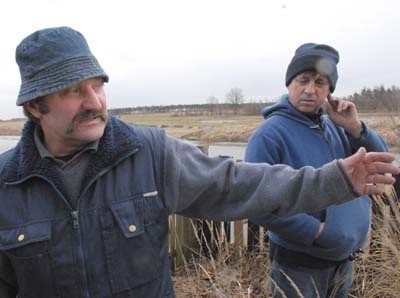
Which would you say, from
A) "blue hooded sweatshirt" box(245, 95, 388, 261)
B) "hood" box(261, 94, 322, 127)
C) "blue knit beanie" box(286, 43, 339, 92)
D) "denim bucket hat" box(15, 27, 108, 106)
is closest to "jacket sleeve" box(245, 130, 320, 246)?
"blue hooded sweatshirt" box(245, 95, 388, 261)

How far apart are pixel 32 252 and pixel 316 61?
1850mm

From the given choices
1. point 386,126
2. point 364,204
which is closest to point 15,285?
point 364,204

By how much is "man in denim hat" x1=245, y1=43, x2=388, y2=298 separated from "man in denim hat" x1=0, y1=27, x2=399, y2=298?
2.13 ft

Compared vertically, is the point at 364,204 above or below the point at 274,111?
below

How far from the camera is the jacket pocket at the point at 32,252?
1.68 metres

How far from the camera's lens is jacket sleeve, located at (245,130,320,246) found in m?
2.40

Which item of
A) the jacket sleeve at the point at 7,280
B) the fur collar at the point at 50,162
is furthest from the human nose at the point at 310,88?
the jacket sleeve at the point at 7,280

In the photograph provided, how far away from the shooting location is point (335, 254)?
2.53 m

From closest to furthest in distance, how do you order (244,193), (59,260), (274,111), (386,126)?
(59,260), (244,193), (274,111), (386,126)

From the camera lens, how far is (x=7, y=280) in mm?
1921

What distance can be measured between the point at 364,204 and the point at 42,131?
1.81 m

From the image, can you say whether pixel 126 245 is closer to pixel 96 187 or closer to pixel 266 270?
pixel 96 187

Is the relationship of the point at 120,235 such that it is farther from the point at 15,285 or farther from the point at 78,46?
the point at 78,46

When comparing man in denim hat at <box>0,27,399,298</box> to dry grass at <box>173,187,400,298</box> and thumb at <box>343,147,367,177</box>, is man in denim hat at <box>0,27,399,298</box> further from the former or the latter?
dry grass at <box>173,187,400,298</box>
